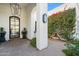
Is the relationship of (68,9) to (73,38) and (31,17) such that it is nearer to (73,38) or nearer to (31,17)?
(73,38)

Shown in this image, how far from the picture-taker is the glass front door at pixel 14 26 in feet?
21.9

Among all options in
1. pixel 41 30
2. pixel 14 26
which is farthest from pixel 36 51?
pixel 14 26

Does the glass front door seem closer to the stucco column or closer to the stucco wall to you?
the stucco wall

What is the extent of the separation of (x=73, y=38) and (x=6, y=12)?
3.31 m

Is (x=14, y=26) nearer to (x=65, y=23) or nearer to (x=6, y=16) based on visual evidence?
(x=6, y=16)

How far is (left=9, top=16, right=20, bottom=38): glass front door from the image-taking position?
6.67 m

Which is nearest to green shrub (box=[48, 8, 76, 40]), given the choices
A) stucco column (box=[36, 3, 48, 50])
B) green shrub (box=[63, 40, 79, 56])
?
green shrub (box=[63, 40, 79, 56])

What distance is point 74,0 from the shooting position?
4613 millimetres

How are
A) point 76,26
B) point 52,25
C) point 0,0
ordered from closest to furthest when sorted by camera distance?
1. point 0,0
2. point 76,26
3. point 52,25

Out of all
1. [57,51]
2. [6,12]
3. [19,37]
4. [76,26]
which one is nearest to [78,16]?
[76,26]

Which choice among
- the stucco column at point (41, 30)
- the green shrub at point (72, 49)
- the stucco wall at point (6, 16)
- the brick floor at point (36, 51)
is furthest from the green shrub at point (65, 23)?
the stucco wall at point (6, 16)

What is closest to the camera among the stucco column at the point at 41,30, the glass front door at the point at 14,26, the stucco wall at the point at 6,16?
the stucco column at the point at 41,30

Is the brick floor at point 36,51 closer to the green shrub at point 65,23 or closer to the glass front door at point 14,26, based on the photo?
the green shrub at point 65,23

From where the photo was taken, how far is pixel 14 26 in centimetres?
684
